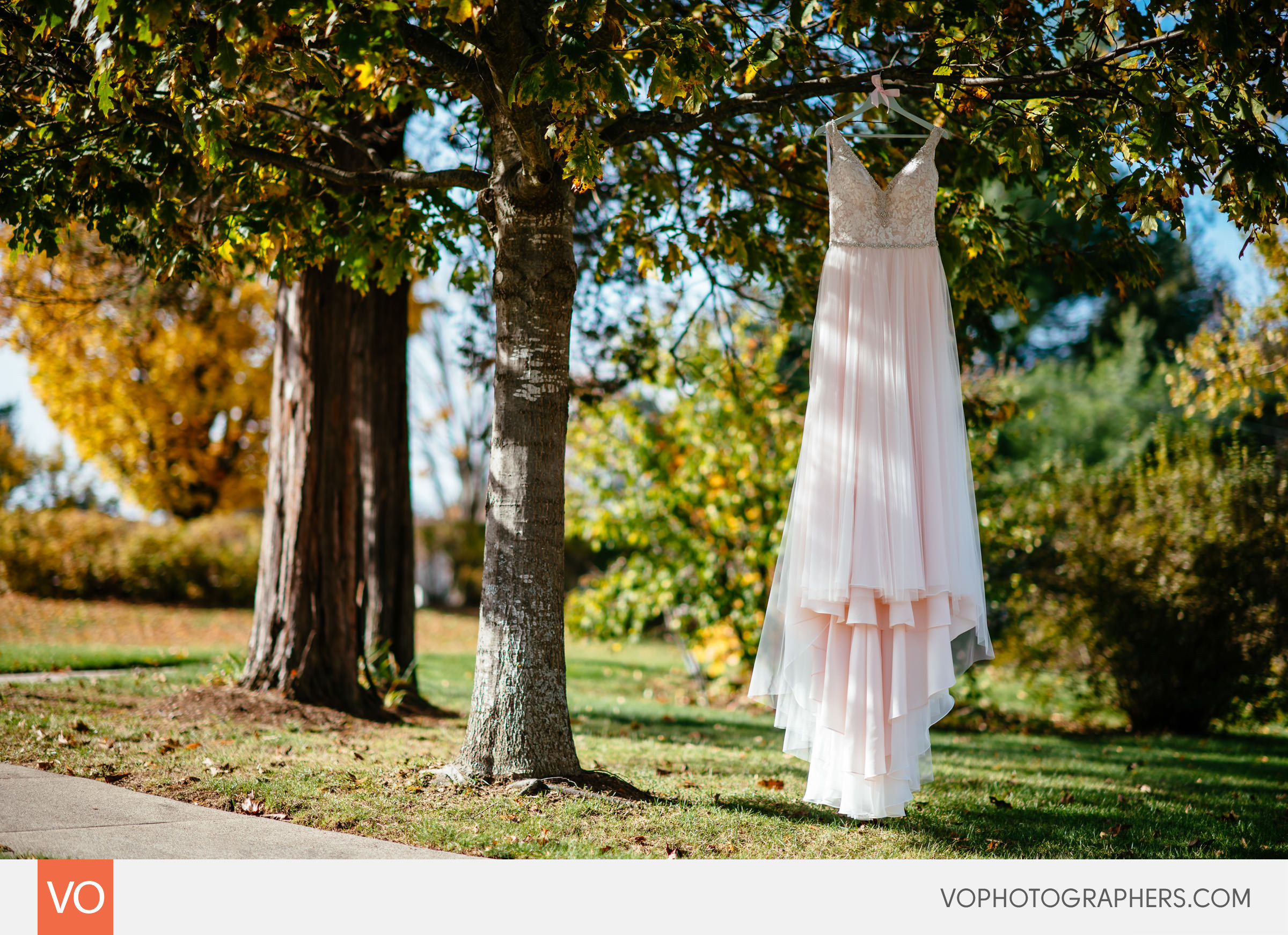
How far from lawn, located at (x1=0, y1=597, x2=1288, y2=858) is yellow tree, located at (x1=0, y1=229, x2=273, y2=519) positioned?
26.9 ft

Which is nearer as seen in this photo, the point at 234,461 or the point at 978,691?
the point at 978,691

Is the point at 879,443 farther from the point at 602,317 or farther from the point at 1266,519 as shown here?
the point at 1266,519

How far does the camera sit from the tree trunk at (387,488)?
7.93 m

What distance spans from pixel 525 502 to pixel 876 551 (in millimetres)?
1757

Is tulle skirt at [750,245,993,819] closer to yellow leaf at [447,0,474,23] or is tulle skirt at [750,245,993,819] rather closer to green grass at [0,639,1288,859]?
green grass at [0,639,1288,859]

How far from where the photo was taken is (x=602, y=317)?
9078 mm

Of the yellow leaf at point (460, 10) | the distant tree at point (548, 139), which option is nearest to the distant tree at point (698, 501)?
the distant tree at point (548, 139)

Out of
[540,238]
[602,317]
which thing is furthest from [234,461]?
[540,238]

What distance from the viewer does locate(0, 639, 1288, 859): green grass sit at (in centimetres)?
415

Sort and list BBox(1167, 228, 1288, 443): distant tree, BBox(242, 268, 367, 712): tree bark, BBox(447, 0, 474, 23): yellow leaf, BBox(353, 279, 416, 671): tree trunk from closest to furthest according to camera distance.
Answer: BBox(447, 0, 474, 23): yellow leaf < BBox(242, 268, 367, 712): tree bark < BBox(353, 279, 416, 671): tree trunk < BBox(1167, 228, 1288, 443): distant tree
